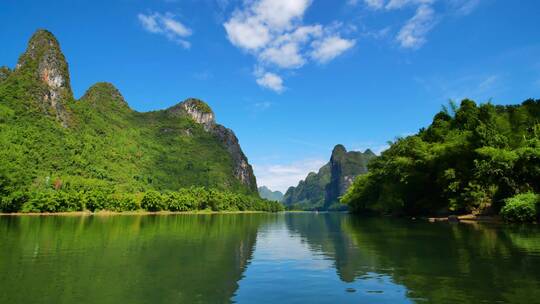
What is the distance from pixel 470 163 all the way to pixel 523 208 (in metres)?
18.3

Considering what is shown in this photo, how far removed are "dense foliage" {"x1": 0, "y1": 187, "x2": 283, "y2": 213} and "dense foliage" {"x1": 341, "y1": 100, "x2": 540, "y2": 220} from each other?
7869cm

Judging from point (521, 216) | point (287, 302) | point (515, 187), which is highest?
point (515, 187)

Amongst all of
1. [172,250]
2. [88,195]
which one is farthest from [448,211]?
[88,195]

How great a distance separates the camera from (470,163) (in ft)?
207

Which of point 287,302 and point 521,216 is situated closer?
point 287,302

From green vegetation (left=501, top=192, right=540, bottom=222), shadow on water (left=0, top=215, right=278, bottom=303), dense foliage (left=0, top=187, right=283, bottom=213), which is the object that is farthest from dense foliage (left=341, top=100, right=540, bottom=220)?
dense foliage (left=0, top=187, right=283, bottom=213)

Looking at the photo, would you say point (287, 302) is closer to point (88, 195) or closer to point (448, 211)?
point (448, 211)

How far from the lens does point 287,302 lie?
13.4 metres

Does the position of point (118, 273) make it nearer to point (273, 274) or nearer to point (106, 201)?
point (273, 274)

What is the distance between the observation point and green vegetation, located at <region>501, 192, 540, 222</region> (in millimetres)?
45031

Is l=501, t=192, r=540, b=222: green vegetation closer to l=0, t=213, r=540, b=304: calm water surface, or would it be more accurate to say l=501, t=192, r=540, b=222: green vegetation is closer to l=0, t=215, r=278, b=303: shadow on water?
l=0, t=213, r=540, b=304: calm water surface

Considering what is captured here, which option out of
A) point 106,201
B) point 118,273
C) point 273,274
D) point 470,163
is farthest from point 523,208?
point 106,201

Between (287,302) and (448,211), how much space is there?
65.8m

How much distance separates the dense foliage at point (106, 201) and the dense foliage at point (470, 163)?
78687mm
